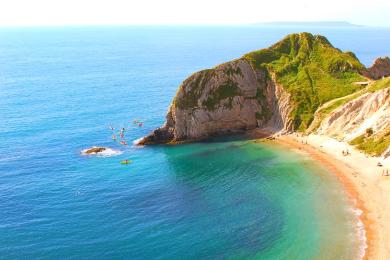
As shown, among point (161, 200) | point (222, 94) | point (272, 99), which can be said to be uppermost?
point (222, 94)

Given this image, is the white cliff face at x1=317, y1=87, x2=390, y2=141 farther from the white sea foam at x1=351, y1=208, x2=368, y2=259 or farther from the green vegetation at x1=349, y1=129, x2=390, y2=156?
the white sea foam at x1=351, y1=208, x2=368, y2=259

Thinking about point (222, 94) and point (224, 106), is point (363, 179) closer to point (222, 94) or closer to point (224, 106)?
point (224, 106)

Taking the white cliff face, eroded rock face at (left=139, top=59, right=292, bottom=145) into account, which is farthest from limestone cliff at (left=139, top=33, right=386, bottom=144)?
the white cliff face

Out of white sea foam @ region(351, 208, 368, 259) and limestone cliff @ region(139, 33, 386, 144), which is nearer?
white sea foam @ region(351, 208, 368, 259)

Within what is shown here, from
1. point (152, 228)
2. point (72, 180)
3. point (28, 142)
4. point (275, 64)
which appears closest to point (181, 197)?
point (152, 228)

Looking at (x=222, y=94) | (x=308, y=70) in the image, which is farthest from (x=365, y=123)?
(x=222, y=94)

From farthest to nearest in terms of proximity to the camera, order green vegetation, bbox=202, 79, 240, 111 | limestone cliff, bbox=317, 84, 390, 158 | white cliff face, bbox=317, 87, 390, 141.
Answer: green vegetation, bbox=202, 79, 240, 111
white cliff face, bbox=317, 87, 390, 141
limestone cliff, bbox=317, 84, 390, 158

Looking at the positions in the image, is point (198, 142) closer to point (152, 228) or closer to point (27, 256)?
point (152, 228)
